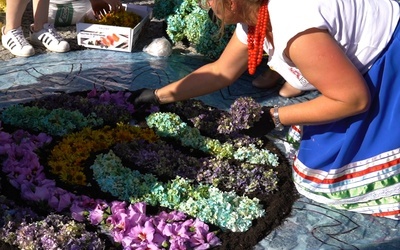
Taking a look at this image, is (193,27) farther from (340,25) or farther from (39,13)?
(340,25)

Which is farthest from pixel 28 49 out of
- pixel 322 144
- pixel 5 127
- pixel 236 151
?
pixel 322 144

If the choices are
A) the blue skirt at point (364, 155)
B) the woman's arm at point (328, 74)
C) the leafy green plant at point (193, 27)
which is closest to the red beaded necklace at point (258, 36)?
the woman's arm at point (328, 74)

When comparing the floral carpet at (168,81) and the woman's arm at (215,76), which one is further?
the woman's arm at (215,76)

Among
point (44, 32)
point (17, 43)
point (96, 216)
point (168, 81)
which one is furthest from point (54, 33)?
point (96, 216)

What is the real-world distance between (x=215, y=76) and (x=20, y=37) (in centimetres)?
179

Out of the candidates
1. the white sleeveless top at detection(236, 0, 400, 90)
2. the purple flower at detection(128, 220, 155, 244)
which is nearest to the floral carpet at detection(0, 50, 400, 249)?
the purple flower at detection(128, 220, 155, 244)

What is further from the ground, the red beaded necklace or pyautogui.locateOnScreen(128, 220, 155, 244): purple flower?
the red beaded necklace

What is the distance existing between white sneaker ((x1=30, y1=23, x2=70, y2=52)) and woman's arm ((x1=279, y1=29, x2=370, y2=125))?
2.22 metres

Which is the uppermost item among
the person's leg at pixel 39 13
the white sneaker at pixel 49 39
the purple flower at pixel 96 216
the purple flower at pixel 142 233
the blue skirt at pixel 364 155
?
the blue skirt at pixel 364 155

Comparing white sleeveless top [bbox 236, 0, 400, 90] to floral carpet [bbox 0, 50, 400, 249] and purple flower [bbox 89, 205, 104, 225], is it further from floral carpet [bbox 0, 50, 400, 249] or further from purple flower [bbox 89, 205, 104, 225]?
purple flower [bbox 89, 205, 104, 225]

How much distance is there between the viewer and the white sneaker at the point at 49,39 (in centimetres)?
442

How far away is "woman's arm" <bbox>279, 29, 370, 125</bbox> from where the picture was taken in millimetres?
A: 2453

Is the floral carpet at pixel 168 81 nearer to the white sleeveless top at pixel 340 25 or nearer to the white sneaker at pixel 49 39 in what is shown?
the white sneaker at pixel 49 39

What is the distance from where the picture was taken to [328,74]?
2.47m
